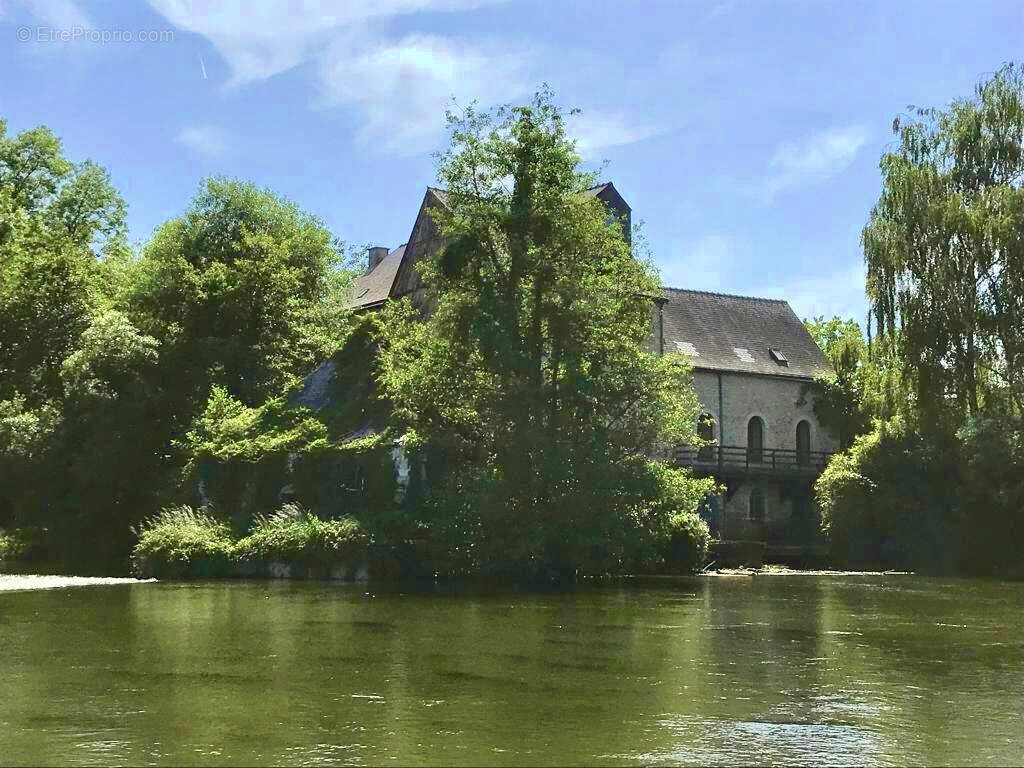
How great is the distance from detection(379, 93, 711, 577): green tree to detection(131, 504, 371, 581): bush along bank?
99.3 inches

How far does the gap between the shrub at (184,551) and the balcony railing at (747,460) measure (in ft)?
66.6

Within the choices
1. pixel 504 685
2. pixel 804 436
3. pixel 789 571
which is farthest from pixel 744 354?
pixel 504 685

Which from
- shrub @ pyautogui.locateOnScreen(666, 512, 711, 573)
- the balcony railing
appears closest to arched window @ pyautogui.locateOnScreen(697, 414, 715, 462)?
the balcony railing

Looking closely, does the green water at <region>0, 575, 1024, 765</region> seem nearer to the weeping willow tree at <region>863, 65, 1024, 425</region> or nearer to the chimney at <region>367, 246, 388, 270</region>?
the weeping willow tree at <region>863, 65, 1024, 425</region>

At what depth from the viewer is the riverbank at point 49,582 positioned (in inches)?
1013

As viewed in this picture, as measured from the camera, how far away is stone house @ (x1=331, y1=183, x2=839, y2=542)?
47.6 meters

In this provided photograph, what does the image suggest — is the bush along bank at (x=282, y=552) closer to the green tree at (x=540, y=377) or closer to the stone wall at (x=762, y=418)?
the green tree at (x=540, y=377)

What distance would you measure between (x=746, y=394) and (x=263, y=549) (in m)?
26.3

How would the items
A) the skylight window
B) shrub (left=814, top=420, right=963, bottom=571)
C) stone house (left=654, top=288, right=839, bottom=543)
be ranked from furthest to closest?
the skylight window → stone house (left=654, top=288, right=839, bottom=543) → shrub (left=814, top=420, right=963, bottom=571)

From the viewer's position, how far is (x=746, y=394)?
2018 inches

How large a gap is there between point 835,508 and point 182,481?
21958mm

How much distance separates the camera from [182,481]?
3719 cm

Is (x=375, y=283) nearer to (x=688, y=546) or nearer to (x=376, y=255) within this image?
(x=376, y=255)

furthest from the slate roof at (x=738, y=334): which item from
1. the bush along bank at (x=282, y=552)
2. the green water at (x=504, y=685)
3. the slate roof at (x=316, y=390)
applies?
the green water at (x=504, y=685)
